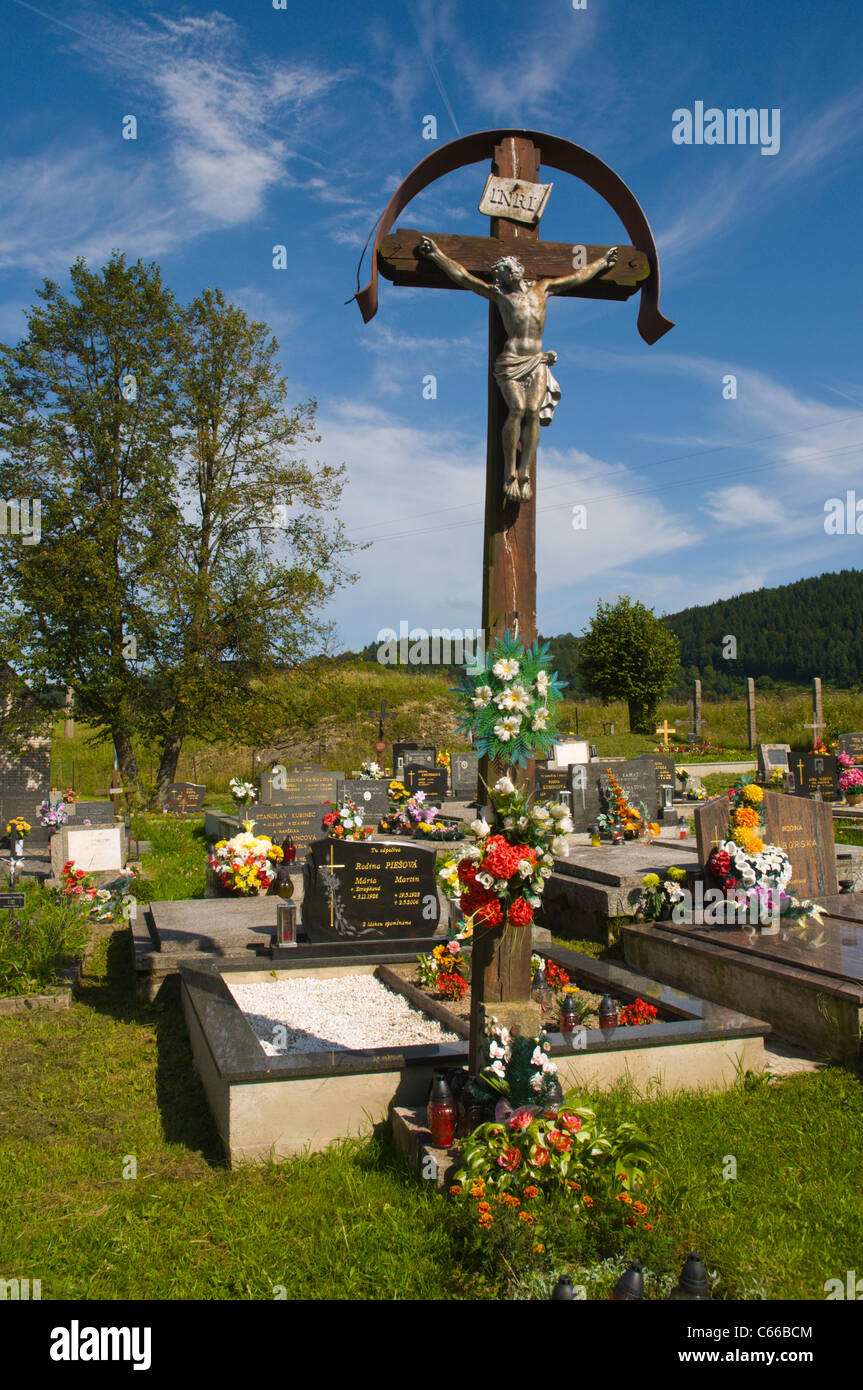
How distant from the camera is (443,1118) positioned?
394 cm

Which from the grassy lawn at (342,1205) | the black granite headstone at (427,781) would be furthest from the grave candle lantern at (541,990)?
the black granite headstone at (427,781)

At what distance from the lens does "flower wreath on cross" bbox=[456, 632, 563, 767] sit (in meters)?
3.99

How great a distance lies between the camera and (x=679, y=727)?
34781mm

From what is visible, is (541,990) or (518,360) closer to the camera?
(518,360)

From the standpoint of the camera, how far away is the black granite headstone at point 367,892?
7387 mm

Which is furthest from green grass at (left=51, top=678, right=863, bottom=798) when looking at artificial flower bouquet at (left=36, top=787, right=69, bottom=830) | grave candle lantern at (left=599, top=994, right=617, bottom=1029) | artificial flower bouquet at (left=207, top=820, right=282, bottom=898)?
grave candle lantern at (left=599, top=994, right=617, bottom=1029)

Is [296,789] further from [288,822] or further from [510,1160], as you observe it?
[510,1160]

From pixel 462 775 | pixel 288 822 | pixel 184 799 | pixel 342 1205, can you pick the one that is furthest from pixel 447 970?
pixel 184 799

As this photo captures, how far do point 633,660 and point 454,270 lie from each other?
35220 millimetres

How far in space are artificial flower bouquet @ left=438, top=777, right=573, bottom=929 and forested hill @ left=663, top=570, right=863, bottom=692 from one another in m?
69.4

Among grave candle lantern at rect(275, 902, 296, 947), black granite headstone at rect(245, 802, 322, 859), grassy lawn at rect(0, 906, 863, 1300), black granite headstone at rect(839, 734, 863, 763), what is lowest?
grassy lawn at rect(0, 906, 863, 1300)

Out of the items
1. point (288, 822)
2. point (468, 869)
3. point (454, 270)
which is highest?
point (454, 270)

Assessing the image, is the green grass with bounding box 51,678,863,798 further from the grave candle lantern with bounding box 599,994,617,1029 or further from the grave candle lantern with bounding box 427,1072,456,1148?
the grave candle lantern with bounding box 427,1072,456,1148
